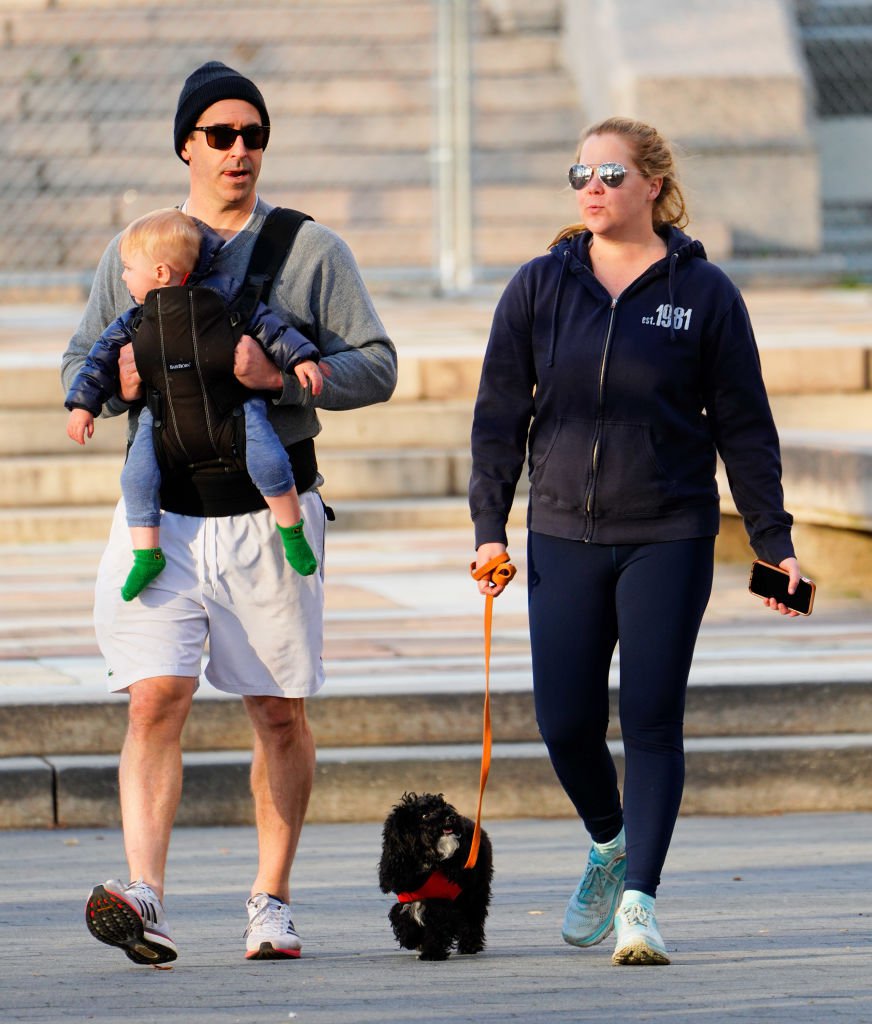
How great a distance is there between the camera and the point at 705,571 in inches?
191

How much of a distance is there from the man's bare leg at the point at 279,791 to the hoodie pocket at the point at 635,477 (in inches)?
34.2

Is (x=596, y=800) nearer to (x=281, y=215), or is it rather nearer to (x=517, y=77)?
(x=281, y=215)

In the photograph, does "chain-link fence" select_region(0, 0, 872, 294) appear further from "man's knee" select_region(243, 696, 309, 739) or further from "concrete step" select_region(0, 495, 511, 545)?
"man's knee" select_region(243, 696, 309, 739)

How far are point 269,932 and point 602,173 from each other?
187 centimetres

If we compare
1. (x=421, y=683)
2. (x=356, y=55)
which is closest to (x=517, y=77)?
(x=356, y=55)

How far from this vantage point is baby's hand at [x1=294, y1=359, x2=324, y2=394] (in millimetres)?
4688

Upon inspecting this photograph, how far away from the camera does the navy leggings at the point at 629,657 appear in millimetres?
4793

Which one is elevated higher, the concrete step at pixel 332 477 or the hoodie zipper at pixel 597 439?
the hoodie zipper at pixel 597 439

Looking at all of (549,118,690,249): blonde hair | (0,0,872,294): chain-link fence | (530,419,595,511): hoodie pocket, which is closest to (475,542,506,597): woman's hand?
(530,419,595,511): hoodie pocket

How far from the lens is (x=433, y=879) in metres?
4.84

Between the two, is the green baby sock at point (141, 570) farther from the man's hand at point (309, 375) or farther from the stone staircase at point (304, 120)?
the stone staircase at point (304, 120)

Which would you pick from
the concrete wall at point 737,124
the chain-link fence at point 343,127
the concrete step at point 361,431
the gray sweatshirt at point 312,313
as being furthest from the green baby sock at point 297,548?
the concrete wall at point 737,124

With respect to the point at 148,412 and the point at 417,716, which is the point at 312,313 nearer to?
the point at 148,412

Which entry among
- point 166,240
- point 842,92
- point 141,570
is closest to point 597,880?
point 141,570
